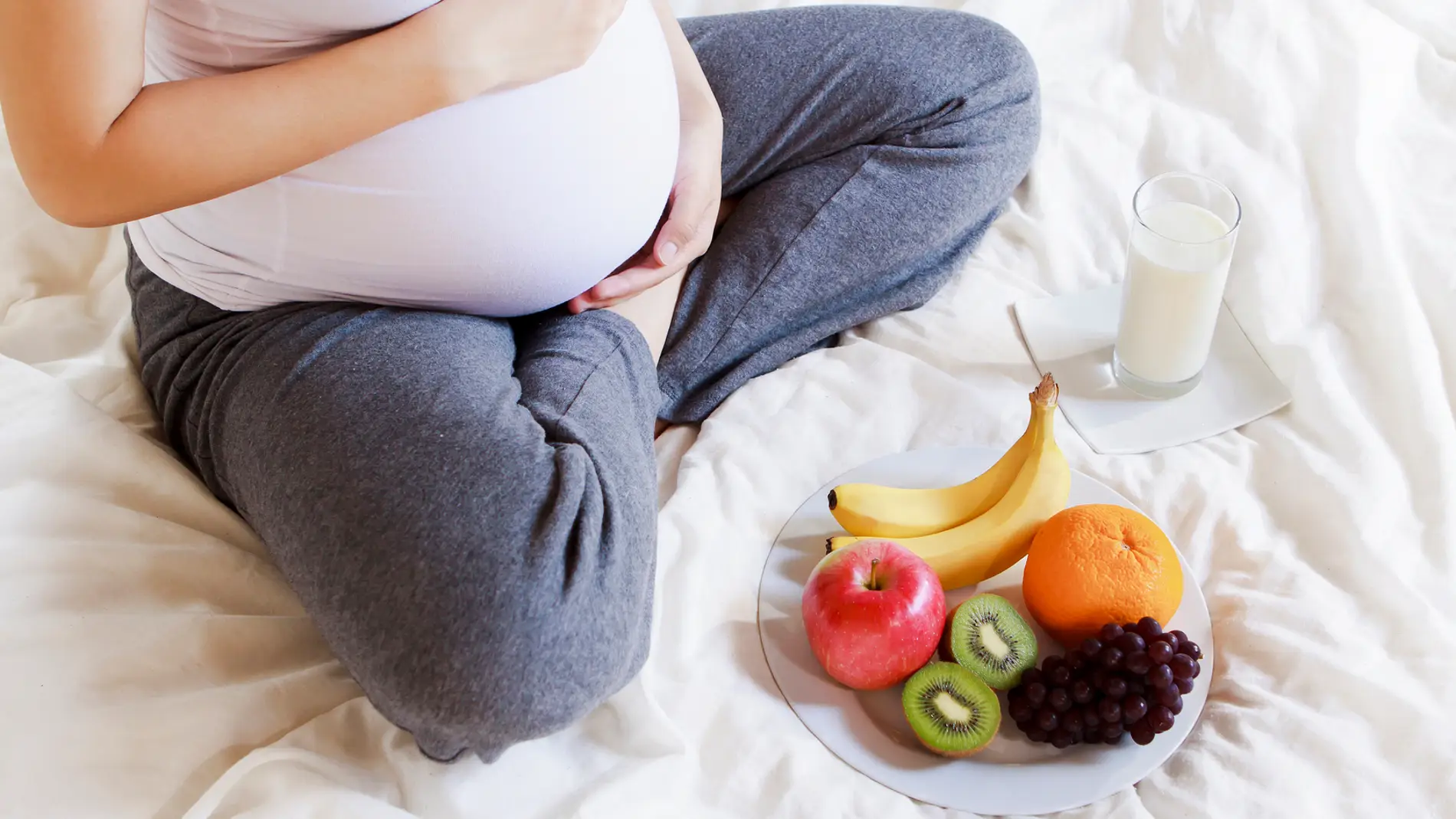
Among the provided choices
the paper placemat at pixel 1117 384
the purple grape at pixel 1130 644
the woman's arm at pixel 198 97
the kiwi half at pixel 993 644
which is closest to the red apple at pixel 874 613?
the kiwi half at pixel 993 644

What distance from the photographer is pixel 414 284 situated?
2.76 feet

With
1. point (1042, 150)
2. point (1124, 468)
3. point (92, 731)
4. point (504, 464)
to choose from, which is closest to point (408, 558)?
point (504, 464)

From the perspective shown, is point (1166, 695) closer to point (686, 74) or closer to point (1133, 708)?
point (1133, 708)

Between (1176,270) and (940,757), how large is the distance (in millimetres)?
438

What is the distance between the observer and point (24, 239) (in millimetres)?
1117

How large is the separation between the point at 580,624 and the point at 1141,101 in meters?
0.92

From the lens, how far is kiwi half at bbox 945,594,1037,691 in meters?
0.81

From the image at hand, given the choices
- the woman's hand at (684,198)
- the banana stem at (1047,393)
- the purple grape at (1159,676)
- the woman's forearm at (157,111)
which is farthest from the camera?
the woman's hand at (684,198)

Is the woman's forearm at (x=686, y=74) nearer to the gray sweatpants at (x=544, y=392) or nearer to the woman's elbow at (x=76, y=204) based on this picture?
the gray sweatpants at (x=544, y=392)

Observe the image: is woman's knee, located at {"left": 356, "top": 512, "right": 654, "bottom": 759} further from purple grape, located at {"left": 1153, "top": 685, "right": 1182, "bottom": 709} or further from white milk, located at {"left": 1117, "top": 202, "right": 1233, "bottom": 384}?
white milk, located at {"left": 1117, "top": 202, "right": 1233, "bottom": 384}

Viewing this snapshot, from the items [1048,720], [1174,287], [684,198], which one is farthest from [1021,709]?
[684,198]

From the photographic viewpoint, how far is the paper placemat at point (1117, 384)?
3.35 ft

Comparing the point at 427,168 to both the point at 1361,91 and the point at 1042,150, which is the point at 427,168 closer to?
the point at 1042,150

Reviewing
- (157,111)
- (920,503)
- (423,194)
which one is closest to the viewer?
(157,111)
